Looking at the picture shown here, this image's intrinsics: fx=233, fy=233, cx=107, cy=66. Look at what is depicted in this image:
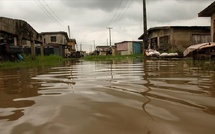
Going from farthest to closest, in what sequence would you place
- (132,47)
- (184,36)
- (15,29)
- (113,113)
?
(132,47), (184,36), (15,29), (113,113)

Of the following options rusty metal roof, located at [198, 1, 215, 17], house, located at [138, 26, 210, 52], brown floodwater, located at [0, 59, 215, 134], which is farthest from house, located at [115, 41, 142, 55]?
brown floodwater, located at [0, 59, 215, 134]

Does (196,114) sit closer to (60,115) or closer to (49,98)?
(60,115)

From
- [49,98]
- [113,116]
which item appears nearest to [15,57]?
[49,98]

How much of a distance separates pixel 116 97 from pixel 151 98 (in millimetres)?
395

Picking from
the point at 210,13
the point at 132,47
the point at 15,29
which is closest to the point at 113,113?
the point at 210,13

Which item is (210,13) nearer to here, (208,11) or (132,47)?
(208,11)

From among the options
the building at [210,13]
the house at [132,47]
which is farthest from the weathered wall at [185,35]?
the house at [132,47]

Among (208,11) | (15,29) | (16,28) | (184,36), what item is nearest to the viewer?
(208,11)

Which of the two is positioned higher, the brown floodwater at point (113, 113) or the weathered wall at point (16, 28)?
the weathered wall at point (16, 28)

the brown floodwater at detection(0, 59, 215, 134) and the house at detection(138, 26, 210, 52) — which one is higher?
the house at detection(138, 26, 210, 52)

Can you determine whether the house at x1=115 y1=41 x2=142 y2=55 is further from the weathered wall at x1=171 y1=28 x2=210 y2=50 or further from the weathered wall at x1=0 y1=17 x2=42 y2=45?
the weathered wall at x1=0 y1=17 x2=42 y2=45

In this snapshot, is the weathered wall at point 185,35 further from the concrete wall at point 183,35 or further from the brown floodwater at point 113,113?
the brown floodwater at point 113,113

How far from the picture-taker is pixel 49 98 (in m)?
2.74

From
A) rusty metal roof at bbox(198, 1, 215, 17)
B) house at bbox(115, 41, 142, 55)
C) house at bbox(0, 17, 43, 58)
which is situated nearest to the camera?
rusty metal roof at bbox(198, 1, 215, 17)
